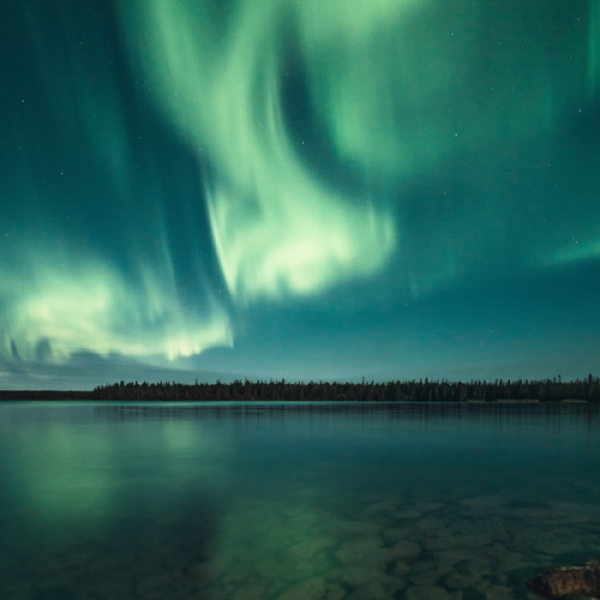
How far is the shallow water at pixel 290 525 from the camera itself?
468 inches

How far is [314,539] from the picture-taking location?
15.5 m

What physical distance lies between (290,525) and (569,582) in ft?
31.7

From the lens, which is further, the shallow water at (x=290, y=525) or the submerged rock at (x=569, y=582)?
the shallow water at (x=290, y=525)

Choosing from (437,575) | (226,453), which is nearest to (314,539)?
(437,575)

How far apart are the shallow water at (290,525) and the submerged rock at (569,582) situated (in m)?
0.60

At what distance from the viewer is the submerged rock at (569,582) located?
1062 centimetres

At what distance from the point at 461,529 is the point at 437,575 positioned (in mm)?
4833

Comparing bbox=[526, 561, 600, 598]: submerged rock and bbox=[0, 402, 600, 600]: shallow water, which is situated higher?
bbox=[526, 561, 600, 598]: submerged rock

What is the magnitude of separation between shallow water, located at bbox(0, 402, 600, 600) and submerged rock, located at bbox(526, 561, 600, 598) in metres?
0.60

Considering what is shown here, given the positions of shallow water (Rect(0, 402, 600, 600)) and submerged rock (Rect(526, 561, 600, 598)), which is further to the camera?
shallow water (Rect(0, 402, 600, 600))

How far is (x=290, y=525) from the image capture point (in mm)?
17406

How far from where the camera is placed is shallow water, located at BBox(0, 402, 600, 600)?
39.0ft

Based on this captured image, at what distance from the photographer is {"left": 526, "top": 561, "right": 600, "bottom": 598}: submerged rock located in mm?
10617

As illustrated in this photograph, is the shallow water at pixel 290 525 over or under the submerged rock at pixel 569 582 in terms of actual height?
under
